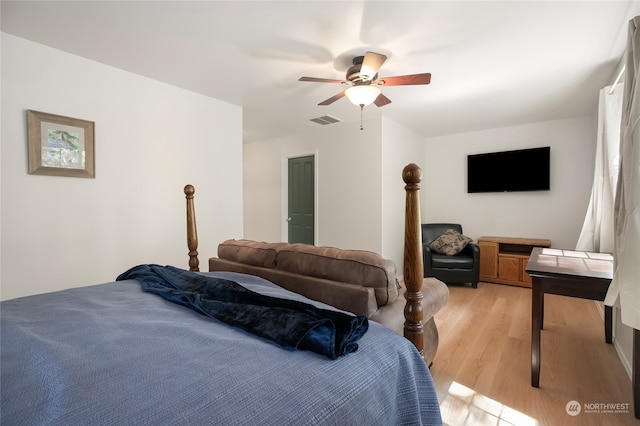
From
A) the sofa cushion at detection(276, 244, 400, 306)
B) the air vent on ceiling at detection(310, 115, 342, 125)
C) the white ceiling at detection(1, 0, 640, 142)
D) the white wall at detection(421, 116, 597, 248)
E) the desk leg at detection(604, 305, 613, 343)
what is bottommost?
the desk leg at detection(604, 305, 613, 343)

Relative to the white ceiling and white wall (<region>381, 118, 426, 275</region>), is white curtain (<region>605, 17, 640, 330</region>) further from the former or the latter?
white wall (<region>381, 118, 426, 275</region>)

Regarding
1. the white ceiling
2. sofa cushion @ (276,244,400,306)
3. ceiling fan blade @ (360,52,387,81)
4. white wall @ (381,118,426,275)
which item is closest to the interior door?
white wall @ (381,118,426,275)

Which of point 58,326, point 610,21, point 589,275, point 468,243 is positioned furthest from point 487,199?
point 58,326

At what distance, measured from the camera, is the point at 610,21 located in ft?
6.72

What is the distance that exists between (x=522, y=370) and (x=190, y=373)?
2.30 m

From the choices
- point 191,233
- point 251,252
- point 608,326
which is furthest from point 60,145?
point 608,326

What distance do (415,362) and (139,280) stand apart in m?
1.54

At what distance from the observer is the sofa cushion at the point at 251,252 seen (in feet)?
6.08

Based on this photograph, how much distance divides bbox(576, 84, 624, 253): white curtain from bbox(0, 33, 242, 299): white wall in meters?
3.85

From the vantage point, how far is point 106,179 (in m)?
2.71

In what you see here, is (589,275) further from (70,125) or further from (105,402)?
(70,125)

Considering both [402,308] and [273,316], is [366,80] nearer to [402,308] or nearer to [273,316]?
[402,308]

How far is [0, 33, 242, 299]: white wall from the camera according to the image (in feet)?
7.37

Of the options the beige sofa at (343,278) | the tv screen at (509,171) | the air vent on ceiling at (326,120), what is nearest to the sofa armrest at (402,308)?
the beige sofa at (343,278)
